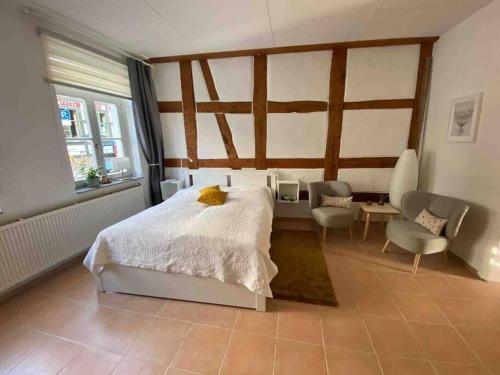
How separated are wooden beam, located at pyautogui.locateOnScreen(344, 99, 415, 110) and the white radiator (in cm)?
366

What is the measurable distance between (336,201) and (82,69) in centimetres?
370

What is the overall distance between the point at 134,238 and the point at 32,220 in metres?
1.12

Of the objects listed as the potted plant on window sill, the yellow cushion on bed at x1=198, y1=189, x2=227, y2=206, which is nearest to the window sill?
the potted plant on window sill

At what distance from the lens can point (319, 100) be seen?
3.47 m

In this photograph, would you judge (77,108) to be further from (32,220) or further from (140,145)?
(32,220)

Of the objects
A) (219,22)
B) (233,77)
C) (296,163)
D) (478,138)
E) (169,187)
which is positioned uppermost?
(219,22)

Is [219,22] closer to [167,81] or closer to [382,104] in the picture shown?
[167,81]

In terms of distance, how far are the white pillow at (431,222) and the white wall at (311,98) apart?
1.01 m

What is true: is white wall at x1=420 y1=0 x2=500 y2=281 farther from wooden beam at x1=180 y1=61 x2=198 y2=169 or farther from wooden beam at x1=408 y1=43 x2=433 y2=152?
wooden beam at x1=180 y1=61 x2=198 y2=169

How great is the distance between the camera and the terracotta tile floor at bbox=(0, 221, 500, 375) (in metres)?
1.47

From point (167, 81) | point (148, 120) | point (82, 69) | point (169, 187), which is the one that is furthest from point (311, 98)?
point (82, 69)

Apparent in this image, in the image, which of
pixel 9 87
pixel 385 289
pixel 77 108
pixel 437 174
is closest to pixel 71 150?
pixel 77 108

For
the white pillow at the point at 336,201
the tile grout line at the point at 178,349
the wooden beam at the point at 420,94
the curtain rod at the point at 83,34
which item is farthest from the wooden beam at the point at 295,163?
the tile grout line at the point at 178,349

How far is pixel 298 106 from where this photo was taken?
138 inches
